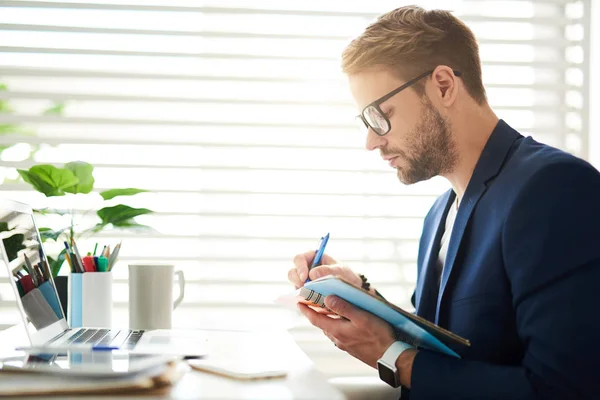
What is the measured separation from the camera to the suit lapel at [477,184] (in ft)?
4.29

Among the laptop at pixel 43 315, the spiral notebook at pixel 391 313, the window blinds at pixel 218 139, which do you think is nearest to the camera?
the spiral notebook at pixel 391 313

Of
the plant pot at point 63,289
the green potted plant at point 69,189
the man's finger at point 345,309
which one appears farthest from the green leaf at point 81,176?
the man's finger at point 345,309

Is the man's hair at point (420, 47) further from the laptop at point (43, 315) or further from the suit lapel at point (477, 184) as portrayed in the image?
the laptop at point (43, 315)

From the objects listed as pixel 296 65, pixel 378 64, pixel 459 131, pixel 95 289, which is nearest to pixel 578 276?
pixel 459 131

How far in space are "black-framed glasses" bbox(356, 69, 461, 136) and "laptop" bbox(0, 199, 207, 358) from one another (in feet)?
1.92

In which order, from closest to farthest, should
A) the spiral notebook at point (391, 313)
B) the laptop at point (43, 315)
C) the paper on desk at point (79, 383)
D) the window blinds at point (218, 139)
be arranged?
the paper on desk at point (79, 383)
the spiral notebook at point (391, 313)
the laptop at point (43, 315)
the window blinds at point (218, 139)

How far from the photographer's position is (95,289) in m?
1.42

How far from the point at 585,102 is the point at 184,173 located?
133 centimetres

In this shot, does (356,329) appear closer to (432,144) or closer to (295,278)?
(295,278)

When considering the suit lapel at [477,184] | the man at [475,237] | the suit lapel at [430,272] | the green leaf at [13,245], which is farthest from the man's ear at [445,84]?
the green leaf at [13,245]

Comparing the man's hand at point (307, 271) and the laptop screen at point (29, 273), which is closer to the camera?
the laptop screen at point (29, 273)

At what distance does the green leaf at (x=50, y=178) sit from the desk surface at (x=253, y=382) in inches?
17.3

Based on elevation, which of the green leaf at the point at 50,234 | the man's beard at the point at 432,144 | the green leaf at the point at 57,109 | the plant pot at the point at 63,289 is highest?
the green leaf at the point at 57,109

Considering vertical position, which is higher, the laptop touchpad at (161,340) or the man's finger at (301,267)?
the man's finger at (301,267)
